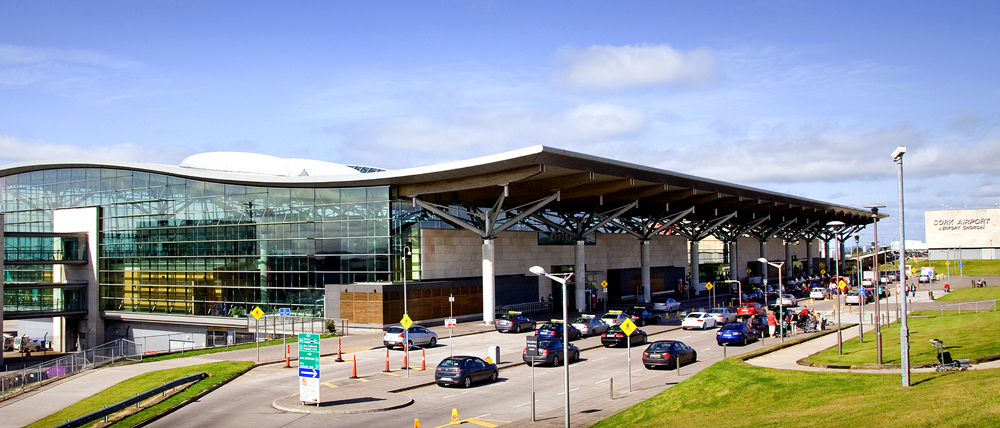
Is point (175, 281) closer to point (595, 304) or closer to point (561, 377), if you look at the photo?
point (595, 304)

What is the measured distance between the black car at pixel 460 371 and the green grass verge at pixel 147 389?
31.4 ft

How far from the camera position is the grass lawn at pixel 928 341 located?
30.9 meters

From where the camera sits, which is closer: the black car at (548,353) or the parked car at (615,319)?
the black car at (548,353)

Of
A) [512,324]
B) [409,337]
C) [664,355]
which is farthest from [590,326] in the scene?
[664,355]

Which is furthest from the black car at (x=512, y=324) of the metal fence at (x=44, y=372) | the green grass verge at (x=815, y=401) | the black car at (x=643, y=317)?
the green grass verge at (x=815, y=401)

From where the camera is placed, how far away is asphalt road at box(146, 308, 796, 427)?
25.5 metres

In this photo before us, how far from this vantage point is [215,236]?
205ft

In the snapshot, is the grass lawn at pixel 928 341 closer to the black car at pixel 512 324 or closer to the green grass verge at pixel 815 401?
the green grass verge at pixel 815 401

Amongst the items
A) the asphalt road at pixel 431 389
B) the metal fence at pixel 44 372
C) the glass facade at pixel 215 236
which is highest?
the glass facade at pixel 215 236

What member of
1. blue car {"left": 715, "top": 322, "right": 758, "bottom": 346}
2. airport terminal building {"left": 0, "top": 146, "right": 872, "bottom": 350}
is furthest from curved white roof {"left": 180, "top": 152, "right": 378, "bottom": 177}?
blue car {"left": 715, "top": 322, "right": 758, "bottom": 346}

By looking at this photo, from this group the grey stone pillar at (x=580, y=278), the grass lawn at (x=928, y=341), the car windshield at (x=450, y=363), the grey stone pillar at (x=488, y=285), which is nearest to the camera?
the grass lawn at (x=928, y=341)

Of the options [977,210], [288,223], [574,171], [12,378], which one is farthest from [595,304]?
[977,210]

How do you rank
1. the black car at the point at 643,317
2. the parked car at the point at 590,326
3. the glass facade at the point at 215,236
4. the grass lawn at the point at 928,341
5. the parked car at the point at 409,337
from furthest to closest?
1. the glass facade at the point at 215,236
2. the black car at the point at 643,317
3. the parked car at the point at 590,326
4. the parked car at the point at 409,337
5. the grass lawn at the point at 928,341

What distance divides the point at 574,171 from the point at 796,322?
58.6ft
